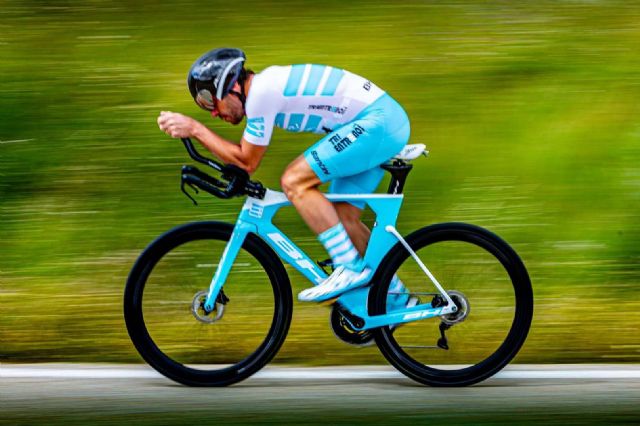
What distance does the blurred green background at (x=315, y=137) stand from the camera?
7281mm

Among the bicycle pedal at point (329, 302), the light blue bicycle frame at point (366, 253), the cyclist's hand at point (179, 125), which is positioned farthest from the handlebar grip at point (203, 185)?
the bicycle pedal at point (329, 302)

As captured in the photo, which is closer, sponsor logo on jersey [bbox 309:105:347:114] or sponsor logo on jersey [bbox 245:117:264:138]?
sponsor logo on jersey [bbox 245:117:264:138]

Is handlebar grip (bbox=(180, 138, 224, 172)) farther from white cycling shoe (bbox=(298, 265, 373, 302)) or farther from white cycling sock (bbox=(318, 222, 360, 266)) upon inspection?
white cycling shoe (bbox=(298, 265, 373, 302))

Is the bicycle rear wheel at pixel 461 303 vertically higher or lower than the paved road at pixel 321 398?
higher

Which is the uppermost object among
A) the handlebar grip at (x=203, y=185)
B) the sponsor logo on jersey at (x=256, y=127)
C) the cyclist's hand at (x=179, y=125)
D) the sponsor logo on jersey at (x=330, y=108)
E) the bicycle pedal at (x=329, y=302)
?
the sponsor logo on jersey at (x=330, y=108)

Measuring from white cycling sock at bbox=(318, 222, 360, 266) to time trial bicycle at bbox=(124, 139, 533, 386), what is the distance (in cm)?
11

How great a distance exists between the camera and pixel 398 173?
6086 mm

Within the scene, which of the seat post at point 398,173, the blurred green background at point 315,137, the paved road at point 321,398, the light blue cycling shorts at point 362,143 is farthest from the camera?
the blurred green background at point 315,137

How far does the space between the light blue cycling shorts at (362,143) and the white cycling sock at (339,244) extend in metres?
0.27

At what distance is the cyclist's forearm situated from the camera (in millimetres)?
5902

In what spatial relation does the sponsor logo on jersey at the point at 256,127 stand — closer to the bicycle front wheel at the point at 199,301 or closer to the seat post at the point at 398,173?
the bicycle front wheel at the point at 199,301

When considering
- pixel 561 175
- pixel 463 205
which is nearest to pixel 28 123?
pixel 463 205

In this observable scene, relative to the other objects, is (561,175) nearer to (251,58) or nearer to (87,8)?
(251,58)

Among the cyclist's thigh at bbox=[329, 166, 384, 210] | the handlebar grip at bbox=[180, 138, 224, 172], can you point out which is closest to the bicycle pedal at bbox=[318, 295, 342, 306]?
the cyclist's thigh at bbox=[329, 166, 384, 210]
